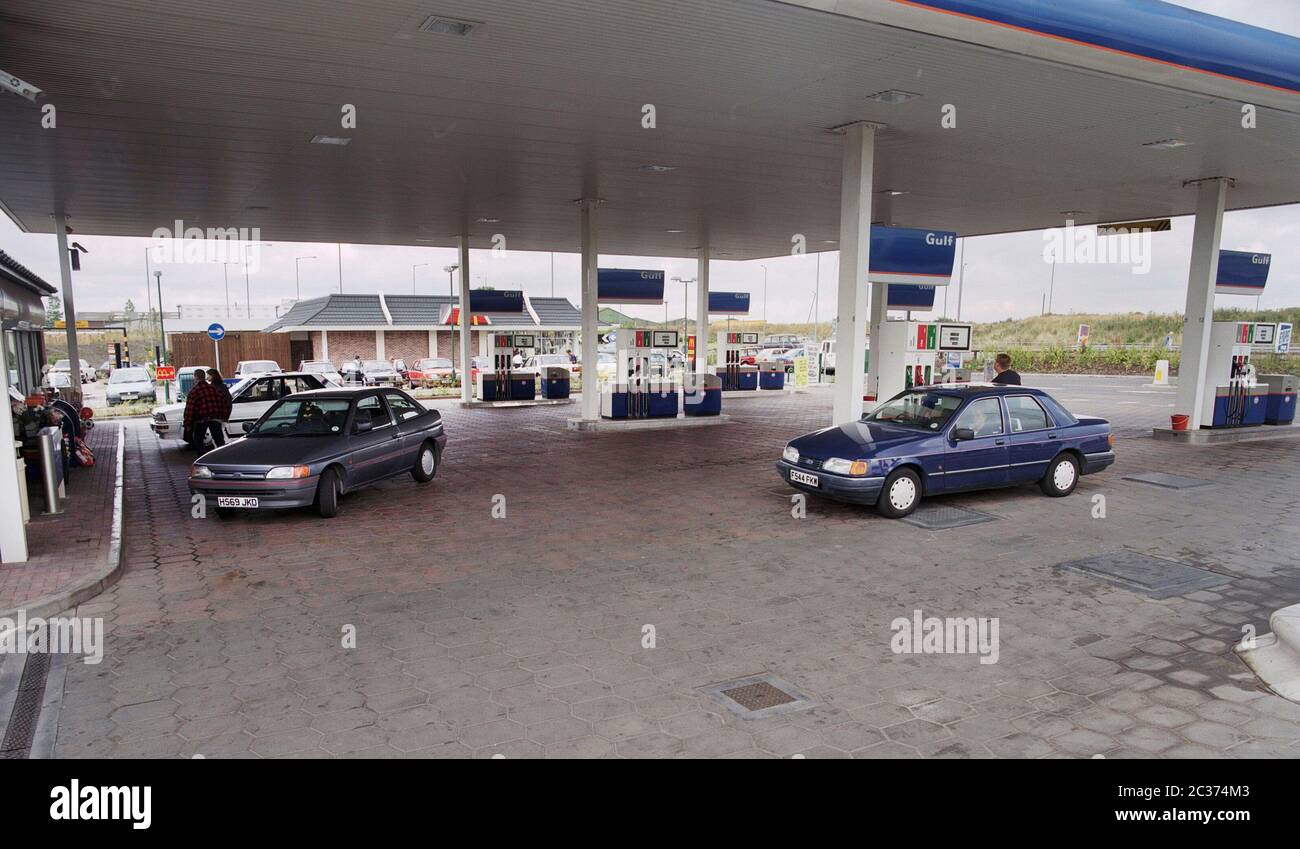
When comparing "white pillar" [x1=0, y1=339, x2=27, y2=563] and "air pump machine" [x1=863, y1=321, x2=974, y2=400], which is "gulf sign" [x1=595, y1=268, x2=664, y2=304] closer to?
"air pump machine" [x1=863, y1=321, x2=974, y2=400]

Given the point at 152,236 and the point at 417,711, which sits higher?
the point at 152,236

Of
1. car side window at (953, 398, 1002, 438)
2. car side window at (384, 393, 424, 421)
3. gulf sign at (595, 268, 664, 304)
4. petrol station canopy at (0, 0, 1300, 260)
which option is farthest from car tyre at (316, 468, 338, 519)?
gulf sign at (595, 268, 664, 304)

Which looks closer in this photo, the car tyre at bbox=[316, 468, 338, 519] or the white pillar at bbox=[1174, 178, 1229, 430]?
the car tyre at bbox=[316, 468, 338, 519]

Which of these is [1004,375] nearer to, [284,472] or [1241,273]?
→ [1241,273]

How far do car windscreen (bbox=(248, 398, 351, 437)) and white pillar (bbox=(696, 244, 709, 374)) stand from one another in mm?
15182

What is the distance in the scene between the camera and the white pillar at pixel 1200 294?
14.4 meters

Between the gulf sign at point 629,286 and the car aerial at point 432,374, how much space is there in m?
16.2

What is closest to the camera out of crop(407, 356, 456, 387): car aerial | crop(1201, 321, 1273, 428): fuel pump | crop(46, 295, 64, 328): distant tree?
crop(1201, 321, 1273, 428): fuel pump

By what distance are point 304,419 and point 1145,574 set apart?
946cm

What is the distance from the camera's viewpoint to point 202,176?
1332 centimetres

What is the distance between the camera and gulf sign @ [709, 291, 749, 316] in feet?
95.2

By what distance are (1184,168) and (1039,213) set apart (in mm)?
5395
